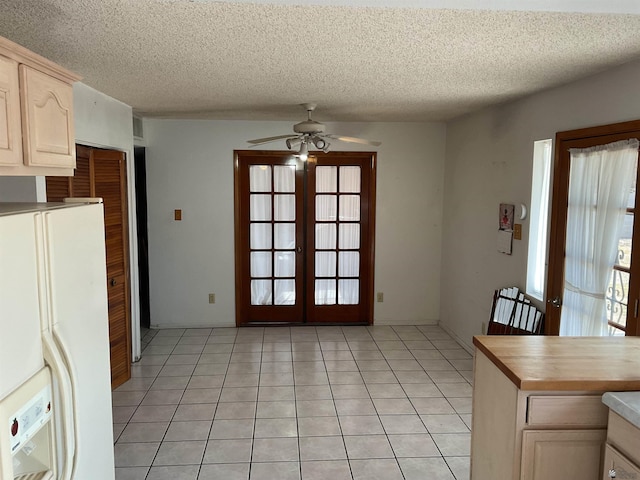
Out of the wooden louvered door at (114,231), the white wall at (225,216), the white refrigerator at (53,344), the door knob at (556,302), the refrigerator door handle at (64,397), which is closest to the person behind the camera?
the white refrigerator at (53,344)

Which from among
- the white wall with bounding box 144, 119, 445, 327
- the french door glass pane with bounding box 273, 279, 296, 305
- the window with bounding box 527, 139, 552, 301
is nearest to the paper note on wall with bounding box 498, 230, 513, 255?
the window with bounding box 527, 139, 552, 301

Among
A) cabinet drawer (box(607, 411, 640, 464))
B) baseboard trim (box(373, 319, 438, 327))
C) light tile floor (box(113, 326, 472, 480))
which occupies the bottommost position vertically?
light tile floor (box(113, 326, 472, 480))

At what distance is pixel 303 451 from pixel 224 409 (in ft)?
2.75

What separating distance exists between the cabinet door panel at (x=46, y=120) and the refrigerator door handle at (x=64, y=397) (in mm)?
705

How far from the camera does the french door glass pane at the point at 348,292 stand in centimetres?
593

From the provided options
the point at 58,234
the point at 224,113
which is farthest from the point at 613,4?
the point at 224,113

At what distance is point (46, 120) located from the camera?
193 cm

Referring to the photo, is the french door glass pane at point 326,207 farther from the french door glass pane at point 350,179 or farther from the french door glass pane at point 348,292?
the french door glass pane at point 348,292

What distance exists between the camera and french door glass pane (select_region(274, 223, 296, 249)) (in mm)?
5766

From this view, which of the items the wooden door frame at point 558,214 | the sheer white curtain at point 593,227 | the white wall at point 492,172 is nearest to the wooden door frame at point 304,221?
the white wall at point 492,172

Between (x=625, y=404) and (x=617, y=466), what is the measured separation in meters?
0.23

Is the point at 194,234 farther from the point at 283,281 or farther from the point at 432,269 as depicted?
the point at 432,269

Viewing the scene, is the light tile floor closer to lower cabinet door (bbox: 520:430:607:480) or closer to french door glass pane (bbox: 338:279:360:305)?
french door glass pane (bbox: 338:279:360:305)

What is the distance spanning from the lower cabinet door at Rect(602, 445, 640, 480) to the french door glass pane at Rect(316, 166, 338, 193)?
14.0ft
